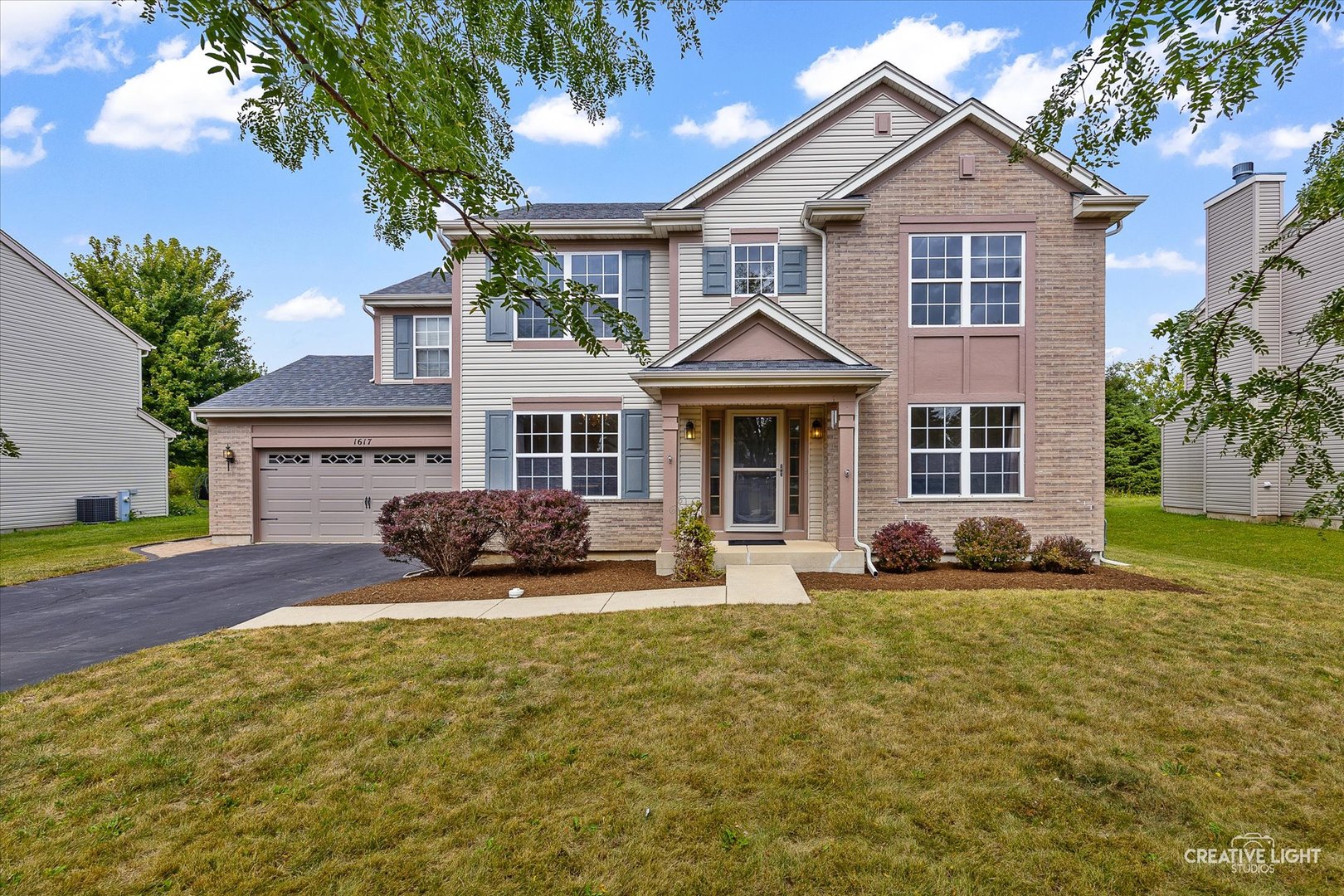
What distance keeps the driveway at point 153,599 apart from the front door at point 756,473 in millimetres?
6117

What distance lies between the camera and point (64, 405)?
1702 cm

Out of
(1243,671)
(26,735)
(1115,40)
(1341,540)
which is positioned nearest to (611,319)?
(1115,40)

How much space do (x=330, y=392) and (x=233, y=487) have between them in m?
3.10

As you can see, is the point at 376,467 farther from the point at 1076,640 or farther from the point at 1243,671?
the point at 1243,671

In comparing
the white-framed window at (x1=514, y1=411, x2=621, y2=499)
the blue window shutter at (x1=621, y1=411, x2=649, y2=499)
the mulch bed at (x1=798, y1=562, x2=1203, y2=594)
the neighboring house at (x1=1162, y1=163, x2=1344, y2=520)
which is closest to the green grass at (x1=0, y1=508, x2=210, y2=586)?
the white-framed window at (x1=514, y1=411, x2=621, y2=499)

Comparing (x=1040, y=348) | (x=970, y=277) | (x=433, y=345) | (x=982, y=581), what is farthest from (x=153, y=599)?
(x=1040, y=348)

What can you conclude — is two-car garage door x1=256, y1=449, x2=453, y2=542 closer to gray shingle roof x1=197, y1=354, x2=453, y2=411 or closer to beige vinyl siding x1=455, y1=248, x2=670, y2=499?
gray shingle roof x1=197, y1=354, x2=453, y2=411

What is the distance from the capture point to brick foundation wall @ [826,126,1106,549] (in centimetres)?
980

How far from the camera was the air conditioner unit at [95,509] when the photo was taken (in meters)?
17.2

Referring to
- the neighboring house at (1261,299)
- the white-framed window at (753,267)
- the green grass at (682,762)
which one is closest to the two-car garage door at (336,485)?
the green grass at (682,762)

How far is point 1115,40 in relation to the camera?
2807 mm

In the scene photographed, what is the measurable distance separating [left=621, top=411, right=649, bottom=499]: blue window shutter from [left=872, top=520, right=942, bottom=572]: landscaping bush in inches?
170

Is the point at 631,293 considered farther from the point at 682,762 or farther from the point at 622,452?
the point at 682,762

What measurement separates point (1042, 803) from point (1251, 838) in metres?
0.98
